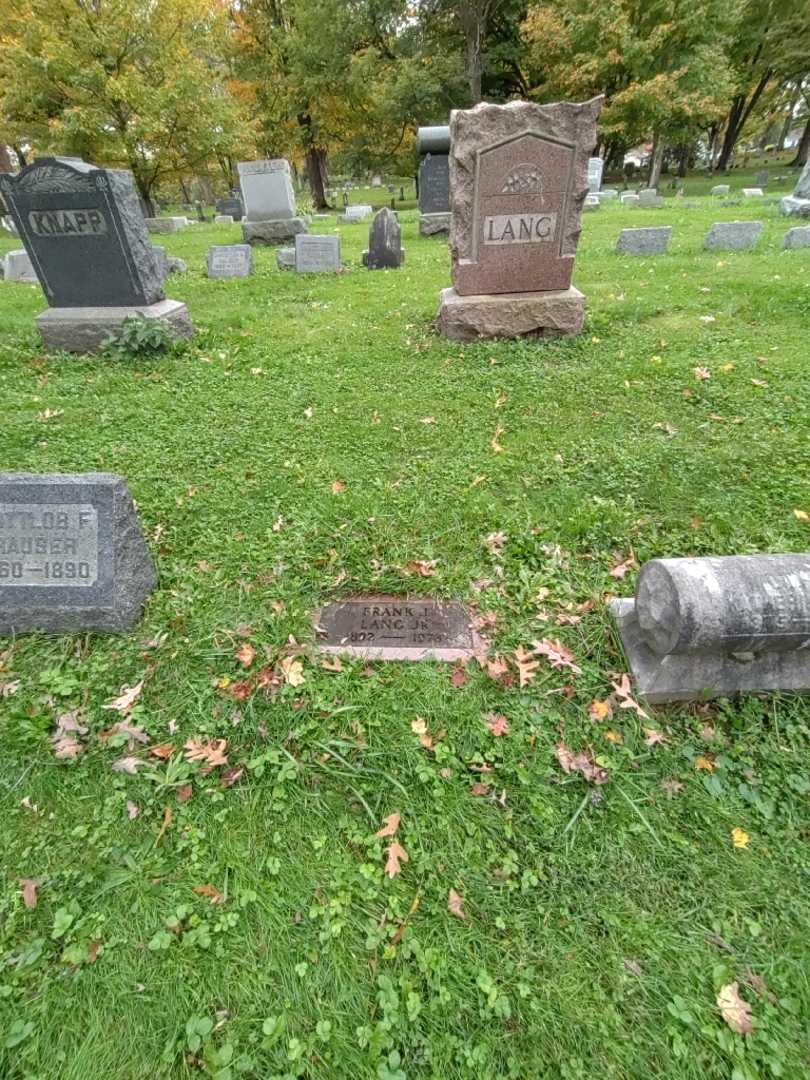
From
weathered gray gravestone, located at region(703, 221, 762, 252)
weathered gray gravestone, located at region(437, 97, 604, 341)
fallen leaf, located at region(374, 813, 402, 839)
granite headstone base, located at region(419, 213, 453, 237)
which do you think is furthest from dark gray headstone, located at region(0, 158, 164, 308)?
granite headstone base, located at region(419, 213, 453, 237)

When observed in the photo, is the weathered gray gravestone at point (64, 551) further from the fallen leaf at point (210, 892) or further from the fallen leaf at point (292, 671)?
the fallen leaf at point (210, 892)

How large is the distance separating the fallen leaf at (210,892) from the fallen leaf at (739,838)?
1.86 metres

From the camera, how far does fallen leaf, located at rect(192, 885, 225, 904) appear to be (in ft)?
5.96

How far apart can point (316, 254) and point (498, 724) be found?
10304mm

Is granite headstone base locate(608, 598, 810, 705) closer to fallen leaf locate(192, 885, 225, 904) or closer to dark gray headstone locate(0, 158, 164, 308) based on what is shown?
fallen leaf locate(192, 885, 225, 904)

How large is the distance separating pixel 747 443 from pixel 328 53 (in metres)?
29.7

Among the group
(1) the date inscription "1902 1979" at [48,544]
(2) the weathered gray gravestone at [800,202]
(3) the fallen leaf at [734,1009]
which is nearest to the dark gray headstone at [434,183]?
(2) the weathered gray gravestone at [800,202]

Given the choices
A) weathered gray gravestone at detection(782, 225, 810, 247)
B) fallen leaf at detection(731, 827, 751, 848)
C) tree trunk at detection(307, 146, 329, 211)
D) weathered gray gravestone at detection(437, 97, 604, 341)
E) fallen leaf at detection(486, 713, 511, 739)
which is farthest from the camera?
tree trunk at detection(307, 146, 329, 211)

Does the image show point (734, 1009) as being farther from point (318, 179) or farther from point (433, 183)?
point (318, 179)

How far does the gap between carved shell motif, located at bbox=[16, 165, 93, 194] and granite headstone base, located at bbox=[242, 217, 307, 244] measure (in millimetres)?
9246

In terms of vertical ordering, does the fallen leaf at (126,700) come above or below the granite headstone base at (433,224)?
below

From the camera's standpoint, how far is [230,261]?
10.1 meters

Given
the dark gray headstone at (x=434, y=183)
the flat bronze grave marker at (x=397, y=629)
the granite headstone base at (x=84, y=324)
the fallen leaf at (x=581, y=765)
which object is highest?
the dark gray headstone at (x=434, y=183)

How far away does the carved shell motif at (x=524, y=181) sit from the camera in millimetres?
5234
